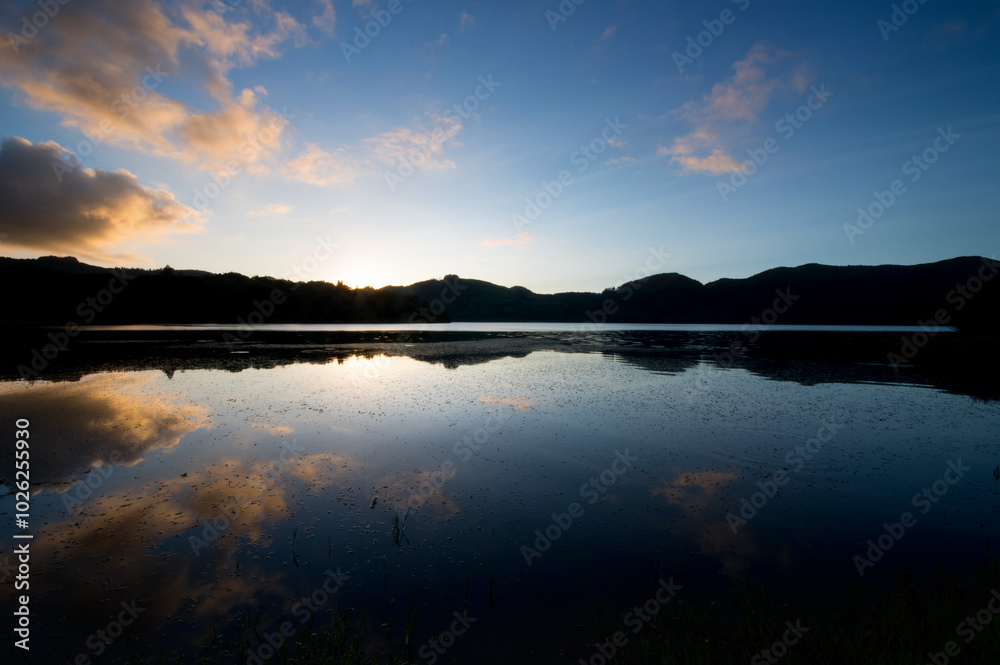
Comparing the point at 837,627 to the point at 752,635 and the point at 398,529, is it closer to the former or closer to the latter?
the point at 752,635

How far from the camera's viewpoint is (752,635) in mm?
6406

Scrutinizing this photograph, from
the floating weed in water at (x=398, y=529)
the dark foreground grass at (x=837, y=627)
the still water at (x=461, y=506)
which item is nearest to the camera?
the dark foreground grass at (x=837, y=627)

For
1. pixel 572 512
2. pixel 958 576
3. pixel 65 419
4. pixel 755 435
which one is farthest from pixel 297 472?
pixel 755 435

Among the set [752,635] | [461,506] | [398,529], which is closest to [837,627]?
[752,635]

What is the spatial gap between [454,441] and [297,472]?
20.0 ft

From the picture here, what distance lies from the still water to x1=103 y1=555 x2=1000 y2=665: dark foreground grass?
36 cm

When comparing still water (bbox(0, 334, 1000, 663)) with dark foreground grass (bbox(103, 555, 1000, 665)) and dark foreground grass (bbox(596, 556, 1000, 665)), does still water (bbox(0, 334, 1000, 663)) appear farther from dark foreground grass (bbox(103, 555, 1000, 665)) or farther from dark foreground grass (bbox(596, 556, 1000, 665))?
dark foreground grass (bbox(596, 556, 1000, 665))

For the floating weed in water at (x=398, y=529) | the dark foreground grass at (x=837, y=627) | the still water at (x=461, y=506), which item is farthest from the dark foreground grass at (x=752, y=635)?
the floating weed in water at (x=398, y=529)

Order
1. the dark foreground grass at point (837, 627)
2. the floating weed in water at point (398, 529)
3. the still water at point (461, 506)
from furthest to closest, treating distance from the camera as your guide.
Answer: the floating weed in water at point (398, 529)
the still water at point (461, 506)
the dark foreground grass at point (837, 627)

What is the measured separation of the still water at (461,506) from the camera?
23.9ft

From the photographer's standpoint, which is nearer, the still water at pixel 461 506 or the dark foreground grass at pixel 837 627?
the dark foreground grass at pixel 837 627

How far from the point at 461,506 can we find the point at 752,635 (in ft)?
23.2

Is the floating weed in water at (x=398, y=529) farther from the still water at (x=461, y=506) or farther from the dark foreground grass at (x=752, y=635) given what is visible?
the dark foreground grass at (x=752, y=635)

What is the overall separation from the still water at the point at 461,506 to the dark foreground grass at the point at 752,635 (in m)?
0.36
